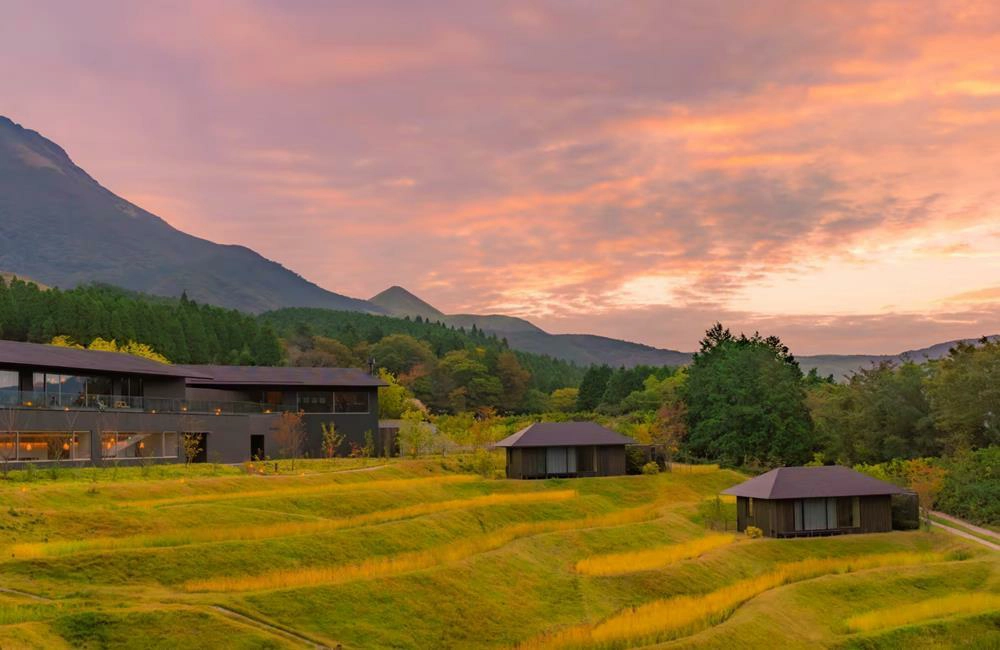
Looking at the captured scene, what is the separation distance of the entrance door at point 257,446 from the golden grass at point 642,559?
123 ft

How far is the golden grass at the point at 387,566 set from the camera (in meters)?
27.5

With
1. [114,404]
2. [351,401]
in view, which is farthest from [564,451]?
[114,404]

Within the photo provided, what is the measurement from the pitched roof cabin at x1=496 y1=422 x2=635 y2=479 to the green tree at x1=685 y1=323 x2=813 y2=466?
63.6ft

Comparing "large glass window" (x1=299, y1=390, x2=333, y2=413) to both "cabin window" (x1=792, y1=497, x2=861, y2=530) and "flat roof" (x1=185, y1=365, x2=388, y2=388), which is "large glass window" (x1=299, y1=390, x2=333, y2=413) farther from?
"cabin window" (x1=792, y1=497, x2=861, y2=530)

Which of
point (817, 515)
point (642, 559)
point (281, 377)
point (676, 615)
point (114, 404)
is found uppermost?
point (281, 377)

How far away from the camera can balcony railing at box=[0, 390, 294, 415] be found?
48.5m

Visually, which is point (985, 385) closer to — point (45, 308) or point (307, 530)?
point (307, 530)

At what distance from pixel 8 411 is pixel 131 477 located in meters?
7.39

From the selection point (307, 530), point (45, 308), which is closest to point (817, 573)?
point (307, 530)

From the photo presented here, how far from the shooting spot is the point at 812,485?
4706 centimetres

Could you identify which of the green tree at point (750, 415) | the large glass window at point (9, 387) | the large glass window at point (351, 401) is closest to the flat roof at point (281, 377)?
the large glass window at point (351, 401)

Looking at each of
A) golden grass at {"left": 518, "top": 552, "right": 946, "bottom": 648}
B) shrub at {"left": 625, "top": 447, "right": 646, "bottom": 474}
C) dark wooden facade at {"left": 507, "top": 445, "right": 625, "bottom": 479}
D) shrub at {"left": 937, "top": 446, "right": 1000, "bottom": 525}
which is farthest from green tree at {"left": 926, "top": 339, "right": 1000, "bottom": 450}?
golden grass at {"left": 518, "top": 552, "right": 946, "bottom": 648}

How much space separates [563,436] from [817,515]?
19.6 metres

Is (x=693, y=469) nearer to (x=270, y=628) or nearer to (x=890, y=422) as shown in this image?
(x=890, y=422)
